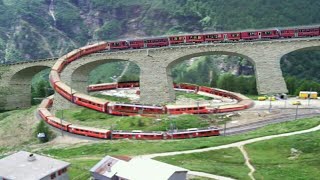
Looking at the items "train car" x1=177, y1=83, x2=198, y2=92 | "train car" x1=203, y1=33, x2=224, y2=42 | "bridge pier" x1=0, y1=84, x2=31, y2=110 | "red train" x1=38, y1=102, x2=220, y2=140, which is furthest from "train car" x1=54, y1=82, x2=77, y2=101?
"train car" x1=177, y1=83, x2=198, y2=92

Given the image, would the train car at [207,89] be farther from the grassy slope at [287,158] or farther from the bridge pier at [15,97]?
the bridge pier at [15,97]

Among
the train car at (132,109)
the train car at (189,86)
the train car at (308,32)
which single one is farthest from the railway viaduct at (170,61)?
the train car at (189,86)

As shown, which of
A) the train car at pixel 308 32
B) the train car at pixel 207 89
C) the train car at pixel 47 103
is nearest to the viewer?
the train car at pixel 308 32

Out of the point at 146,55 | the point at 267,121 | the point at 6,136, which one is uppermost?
the point at 146,55

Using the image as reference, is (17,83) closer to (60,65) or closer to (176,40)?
(60,65)

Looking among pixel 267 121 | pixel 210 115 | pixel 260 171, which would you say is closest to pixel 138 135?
pixel 210 115

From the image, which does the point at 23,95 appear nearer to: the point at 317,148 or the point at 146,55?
the point at 146,55
